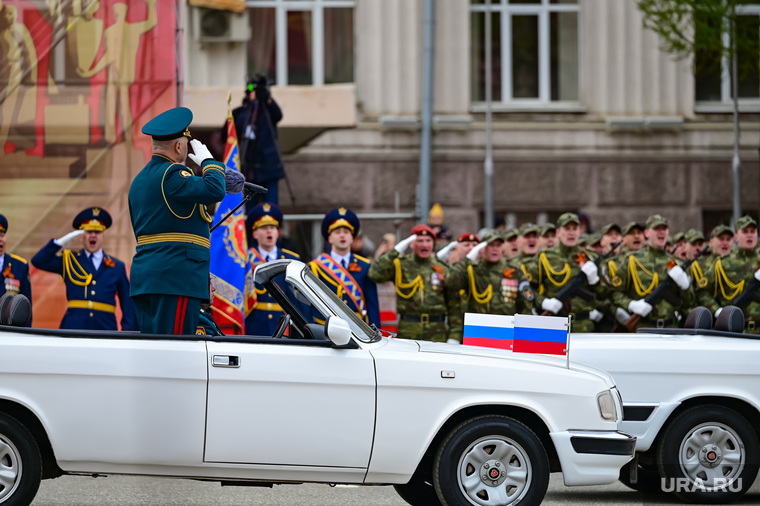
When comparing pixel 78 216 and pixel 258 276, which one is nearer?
pixel 258 276

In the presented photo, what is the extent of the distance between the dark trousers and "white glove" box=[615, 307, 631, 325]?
19.2 feet

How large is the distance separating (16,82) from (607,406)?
649 centimetres

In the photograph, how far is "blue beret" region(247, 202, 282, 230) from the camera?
1144 centimetres

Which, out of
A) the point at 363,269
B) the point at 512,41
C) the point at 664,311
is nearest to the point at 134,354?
the point at 363,269

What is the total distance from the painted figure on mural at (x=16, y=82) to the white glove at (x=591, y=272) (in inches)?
198

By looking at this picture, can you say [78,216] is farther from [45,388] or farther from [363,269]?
[45,388]

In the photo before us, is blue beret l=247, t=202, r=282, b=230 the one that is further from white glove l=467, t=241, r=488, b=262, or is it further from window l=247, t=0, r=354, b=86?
window l=247, t=0, r=354, b=86

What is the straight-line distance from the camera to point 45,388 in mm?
6672

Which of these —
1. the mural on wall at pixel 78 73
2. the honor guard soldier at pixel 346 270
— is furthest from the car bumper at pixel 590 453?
the mural on wall at pixel 78 73

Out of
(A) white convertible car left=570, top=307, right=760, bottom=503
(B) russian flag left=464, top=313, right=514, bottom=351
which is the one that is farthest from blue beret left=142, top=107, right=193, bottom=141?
(A) white convertible car left=570, top=307, right=760, bottom=503

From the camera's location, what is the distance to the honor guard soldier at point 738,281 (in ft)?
39.1

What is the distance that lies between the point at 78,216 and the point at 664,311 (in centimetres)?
527

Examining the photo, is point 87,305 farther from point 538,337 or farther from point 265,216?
point 538,337

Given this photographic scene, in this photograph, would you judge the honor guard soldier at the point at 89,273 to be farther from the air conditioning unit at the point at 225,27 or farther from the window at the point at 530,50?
the window at the point at 530,50
